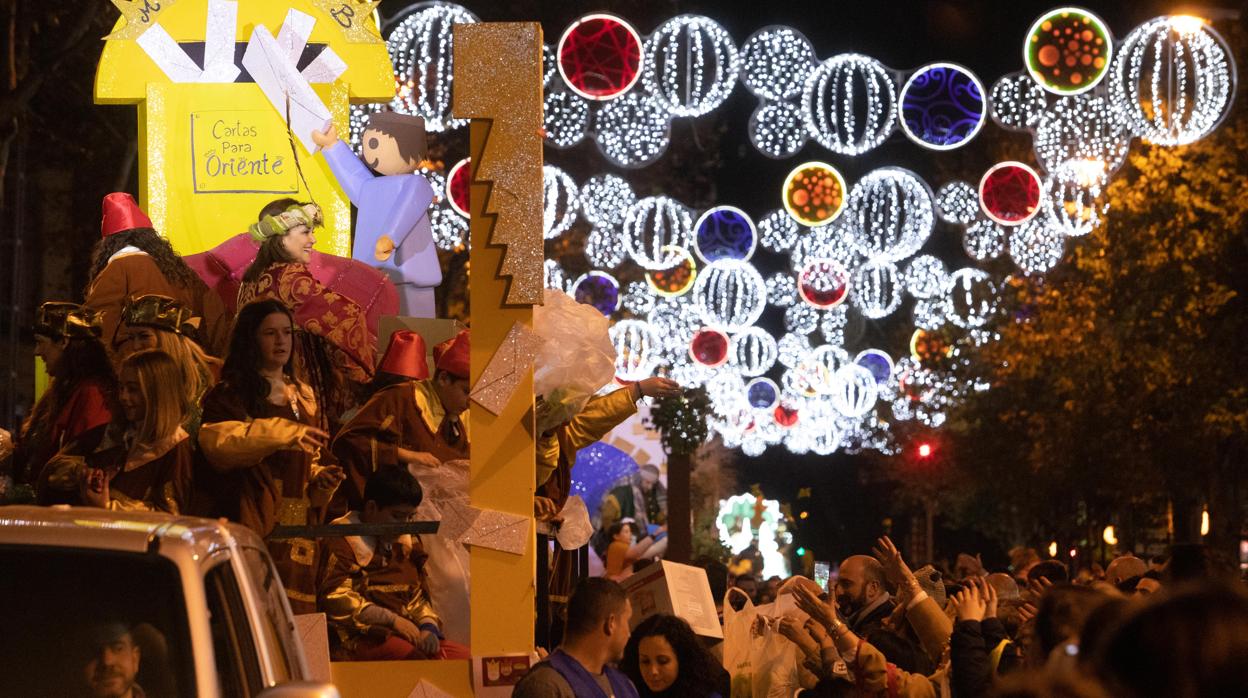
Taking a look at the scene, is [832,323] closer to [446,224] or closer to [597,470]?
[597,470]

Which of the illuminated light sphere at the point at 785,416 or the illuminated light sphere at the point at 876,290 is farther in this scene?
the illuminated light sphere at the point at 785,416

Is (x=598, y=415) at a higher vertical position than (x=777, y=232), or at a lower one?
lower

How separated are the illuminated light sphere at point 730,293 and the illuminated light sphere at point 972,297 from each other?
3.26m

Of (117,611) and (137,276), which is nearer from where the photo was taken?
(117,611)

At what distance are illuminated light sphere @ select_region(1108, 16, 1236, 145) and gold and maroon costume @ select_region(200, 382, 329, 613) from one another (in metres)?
8.87

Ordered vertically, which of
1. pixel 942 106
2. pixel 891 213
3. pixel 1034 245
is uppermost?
pixel 942 106

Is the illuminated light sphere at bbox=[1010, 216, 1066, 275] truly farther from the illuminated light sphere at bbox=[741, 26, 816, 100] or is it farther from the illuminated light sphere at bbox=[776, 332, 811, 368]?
the illuminated light sphere at bbox=[776, 332, 811, 368]

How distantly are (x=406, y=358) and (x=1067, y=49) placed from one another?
7.42 m

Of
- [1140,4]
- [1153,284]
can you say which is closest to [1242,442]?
[1153,284]

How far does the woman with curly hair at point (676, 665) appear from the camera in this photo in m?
7.35

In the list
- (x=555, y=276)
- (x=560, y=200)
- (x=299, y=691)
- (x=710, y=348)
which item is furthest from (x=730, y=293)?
(x=299, y=691)

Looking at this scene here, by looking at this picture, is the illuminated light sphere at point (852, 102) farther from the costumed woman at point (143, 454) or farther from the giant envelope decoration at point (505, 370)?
the costumed woman at point (143, 454)

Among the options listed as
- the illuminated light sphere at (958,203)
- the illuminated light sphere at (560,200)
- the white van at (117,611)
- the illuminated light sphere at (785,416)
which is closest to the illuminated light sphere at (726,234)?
the illuminated light sphere at (560,200)

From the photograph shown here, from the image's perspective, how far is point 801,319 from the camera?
32.0m
